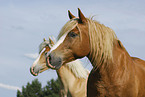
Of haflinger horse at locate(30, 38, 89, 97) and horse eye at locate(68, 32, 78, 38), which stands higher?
horse eye at locate(68, 32, 78, 38)

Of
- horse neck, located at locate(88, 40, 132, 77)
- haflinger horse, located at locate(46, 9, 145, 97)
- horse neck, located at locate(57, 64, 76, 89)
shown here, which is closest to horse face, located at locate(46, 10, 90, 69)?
haflinger horse, located at locate(46, 9, 145, 97)

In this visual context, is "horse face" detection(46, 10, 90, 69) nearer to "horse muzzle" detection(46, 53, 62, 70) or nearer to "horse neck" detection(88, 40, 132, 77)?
"horse muzzle" detection(46, 53, 62, 70)

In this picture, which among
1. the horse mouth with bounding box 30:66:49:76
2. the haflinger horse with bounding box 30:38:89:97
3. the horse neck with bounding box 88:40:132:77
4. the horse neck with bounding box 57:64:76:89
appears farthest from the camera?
the horse mouth with bounding box 30:66:49:76

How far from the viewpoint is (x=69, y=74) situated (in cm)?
821

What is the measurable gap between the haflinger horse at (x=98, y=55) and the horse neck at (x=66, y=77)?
359cm

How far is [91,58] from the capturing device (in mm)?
4414

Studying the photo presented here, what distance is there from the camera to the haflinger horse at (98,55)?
424 centimetres

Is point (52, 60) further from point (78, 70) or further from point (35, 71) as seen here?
point (35, 71)

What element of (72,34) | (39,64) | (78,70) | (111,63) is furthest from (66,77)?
(72,34)

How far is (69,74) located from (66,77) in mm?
141

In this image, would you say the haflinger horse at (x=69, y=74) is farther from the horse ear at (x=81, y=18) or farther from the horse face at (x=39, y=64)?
the horse ear at (x=81, y=18)

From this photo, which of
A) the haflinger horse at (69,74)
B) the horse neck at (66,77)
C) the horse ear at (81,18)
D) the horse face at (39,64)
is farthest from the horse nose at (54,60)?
the horse face at (39,64)

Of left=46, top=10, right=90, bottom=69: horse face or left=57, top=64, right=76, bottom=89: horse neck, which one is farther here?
left=57, top=64, right=76, bottom=89: horse neck

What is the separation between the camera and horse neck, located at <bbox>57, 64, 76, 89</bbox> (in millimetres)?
8062
